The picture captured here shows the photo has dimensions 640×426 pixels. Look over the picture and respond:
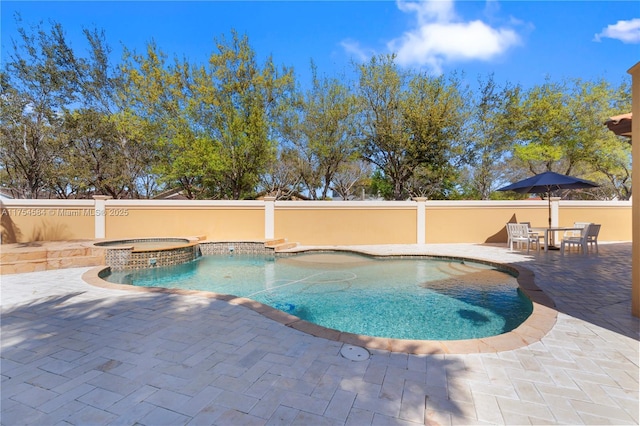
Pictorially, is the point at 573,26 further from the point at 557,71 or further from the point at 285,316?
the point at 285,316

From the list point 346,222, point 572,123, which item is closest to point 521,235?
point 346,222

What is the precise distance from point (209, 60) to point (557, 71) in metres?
18.2

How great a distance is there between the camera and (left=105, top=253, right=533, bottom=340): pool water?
15.0ft

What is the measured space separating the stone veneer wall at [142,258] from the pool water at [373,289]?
0.88 ft

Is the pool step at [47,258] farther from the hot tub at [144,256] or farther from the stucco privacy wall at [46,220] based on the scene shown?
the stucco privacy wall at [46,220]

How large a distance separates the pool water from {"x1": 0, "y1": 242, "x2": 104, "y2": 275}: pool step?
81 cm

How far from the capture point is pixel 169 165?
16.1m

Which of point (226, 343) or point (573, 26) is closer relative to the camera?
point (226, 343)

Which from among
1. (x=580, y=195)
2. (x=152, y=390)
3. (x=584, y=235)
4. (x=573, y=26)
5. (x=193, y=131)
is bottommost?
(x=152, y=390)

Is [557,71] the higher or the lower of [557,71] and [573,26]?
the higher

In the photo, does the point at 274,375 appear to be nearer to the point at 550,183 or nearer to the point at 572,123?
the point at 550,183

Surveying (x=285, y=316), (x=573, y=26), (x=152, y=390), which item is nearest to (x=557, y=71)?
(x=573, y=26)

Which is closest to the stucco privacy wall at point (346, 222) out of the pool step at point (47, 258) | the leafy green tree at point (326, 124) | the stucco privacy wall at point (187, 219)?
the stucco privacy wall at point (187, 219)

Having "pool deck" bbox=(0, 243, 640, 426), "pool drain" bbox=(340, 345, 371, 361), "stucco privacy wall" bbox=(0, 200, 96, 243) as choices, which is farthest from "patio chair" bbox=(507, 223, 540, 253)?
"stucco privacy wall" bbox=(0, 200, 96, 243)
